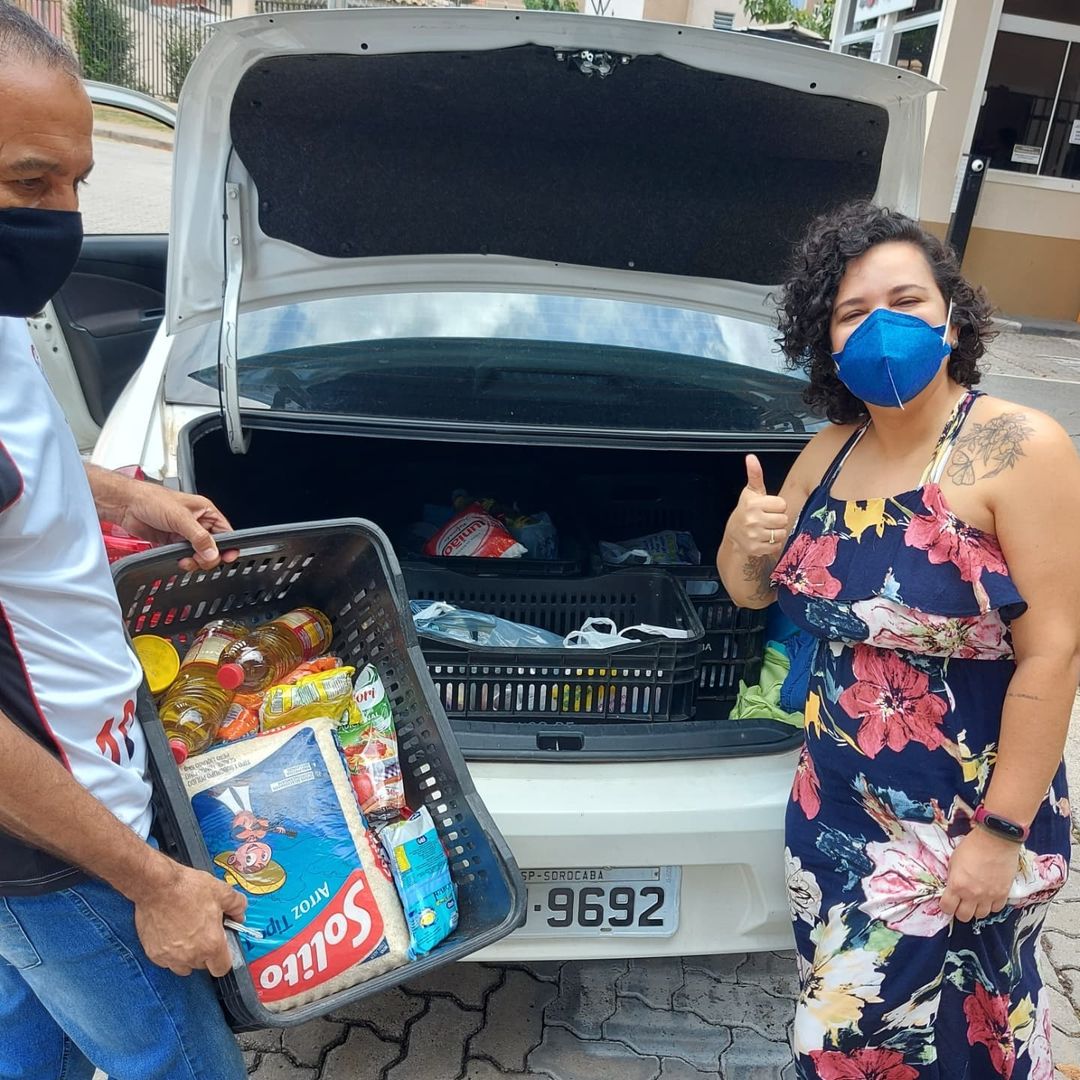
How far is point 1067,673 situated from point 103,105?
378 centimetres

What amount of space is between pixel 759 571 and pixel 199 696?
3.15 feet

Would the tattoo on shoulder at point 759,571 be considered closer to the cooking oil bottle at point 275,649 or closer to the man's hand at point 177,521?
the cooking oil bottle at point 275,649

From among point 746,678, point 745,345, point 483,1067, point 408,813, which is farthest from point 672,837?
point 745,345

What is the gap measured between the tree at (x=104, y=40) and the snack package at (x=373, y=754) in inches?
870

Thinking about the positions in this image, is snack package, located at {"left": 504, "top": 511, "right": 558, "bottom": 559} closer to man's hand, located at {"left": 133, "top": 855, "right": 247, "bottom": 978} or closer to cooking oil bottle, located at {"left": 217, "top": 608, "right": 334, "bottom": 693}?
cooking oil bottle, located at {"left": 217, "top": 608, "right": 334, "bottom": 693}

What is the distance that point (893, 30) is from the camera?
11.0 m

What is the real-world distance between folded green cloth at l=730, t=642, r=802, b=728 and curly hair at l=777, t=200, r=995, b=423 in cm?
59

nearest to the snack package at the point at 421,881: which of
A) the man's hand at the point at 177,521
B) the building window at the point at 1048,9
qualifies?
the man's hand at the point at 177,521

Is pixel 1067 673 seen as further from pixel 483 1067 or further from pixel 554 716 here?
pixel 483 1067

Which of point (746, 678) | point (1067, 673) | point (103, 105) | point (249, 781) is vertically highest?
point (103, 105)

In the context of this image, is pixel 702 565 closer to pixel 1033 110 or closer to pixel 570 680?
pixel 570 680

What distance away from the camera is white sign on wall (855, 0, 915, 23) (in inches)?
412

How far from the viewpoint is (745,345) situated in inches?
99.7

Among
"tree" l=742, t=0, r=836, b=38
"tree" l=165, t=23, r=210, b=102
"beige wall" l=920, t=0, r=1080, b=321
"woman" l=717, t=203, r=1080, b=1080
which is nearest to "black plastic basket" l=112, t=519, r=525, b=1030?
"woman" l=717, t=203, r=1080, b=1080
